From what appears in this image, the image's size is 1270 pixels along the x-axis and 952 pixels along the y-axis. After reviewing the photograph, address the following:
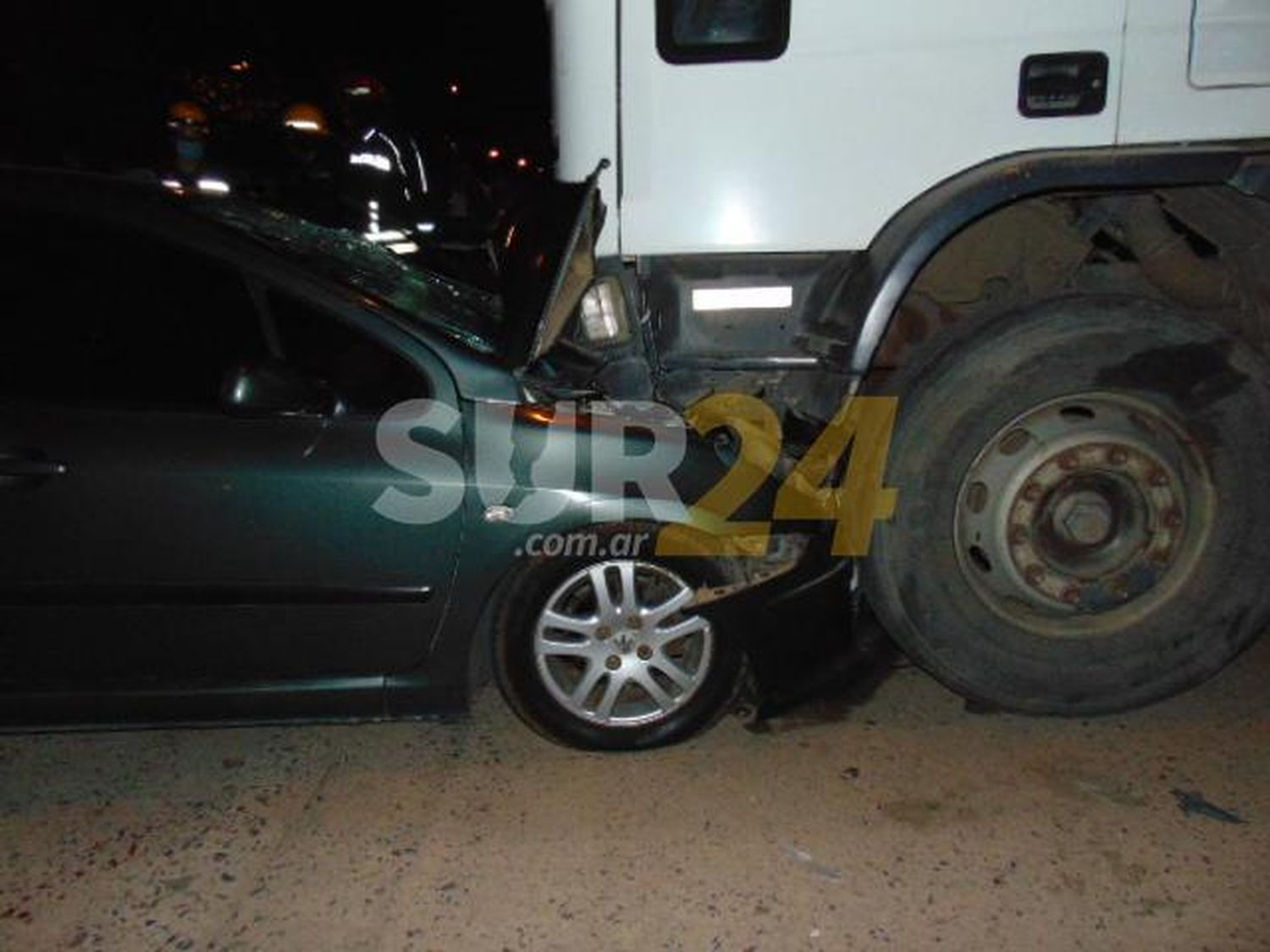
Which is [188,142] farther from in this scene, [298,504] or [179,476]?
[298,504]

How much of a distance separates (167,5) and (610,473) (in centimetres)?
1205

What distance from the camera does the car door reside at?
104 inches

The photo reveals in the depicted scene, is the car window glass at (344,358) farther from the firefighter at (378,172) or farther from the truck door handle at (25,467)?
the firefighter at (378,172)

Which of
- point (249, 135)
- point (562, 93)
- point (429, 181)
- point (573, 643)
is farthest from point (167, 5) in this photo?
point (573, 643)

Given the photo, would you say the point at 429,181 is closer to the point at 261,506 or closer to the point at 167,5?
the point at 261,506

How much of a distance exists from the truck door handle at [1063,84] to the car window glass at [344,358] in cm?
182

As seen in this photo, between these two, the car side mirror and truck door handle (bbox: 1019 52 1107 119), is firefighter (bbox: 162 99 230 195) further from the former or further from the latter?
truck door handle (bbox: 1019 52 1107 119)

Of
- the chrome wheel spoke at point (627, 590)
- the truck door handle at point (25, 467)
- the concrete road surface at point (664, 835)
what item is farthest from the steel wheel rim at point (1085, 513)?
the truck door handle at point (25, 467)

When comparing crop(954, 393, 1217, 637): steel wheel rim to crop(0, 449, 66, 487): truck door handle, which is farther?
crop(954, 393, 1217, 637): steel wheel rim

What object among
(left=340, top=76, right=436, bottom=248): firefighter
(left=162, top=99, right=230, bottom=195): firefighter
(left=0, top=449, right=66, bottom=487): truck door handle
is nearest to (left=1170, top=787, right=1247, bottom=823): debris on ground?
(left=0, top=449, right=66, bottom=487): truck door handle

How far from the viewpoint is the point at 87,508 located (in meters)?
2.62

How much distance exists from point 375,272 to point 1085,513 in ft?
7.38

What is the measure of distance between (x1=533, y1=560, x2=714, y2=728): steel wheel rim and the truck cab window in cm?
143

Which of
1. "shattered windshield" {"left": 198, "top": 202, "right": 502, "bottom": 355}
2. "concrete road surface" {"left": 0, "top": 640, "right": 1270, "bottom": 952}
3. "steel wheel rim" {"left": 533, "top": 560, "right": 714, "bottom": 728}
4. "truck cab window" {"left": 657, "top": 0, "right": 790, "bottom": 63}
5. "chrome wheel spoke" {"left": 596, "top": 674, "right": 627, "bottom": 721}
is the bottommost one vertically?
"concrete road surface" {"left": 0, "top": 640, "right": 1270, "bottom": 952}
